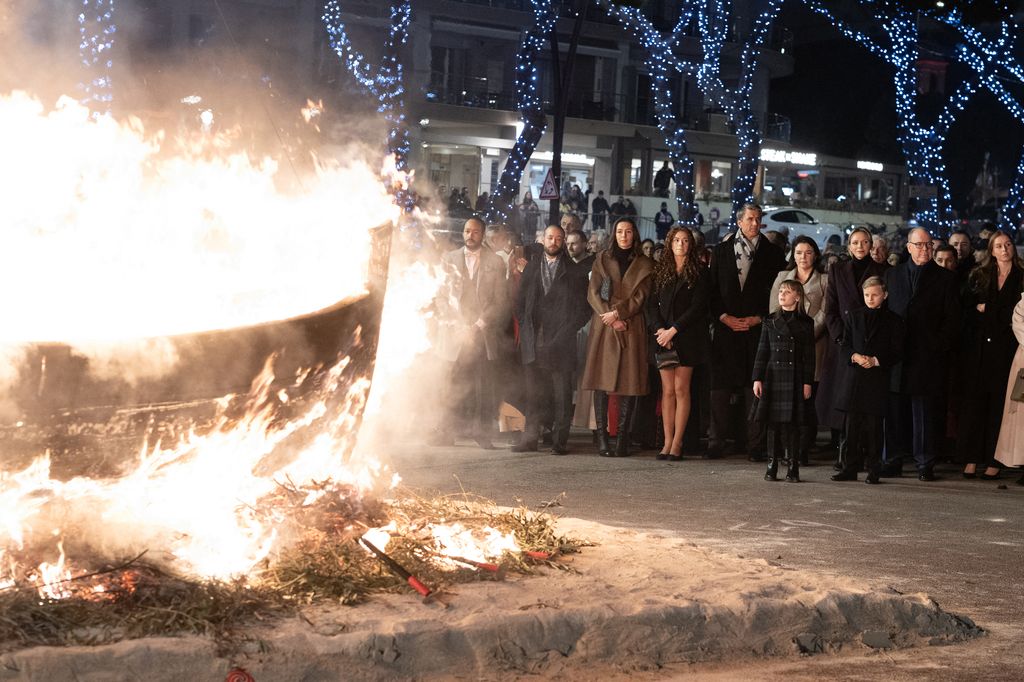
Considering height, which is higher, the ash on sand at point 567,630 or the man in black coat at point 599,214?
the man in black coat at point 599,214

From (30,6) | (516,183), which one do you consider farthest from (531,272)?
(30,6)

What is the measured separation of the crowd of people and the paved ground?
331 millimetres

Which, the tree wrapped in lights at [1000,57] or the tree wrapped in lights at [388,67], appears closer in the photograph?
the tree wrapped in lights at [1000,57]

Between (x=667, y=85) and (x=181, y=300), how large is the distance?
109 feet

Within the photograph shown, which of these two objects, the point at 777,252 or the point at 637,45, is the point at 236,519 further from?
the point at 637,45

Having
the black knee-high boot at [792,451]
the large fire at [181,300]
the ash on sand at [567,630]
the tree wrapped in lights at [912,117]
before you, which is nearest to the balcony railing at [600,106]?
the tree wrapped in lights at [912,117]

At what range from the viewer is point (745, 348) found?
1188 cm

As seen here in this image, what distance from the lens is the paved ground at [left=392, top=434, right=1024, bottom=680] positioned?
5516mm

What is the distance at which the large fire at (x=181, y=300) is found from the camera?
5.68 m

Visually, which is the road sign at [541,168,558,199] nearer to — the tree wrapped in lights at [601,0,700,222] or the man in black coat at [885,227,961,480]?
the tree wrapped in lights at [601,0,700,222]

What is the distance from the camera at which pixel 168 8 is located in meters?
39.4

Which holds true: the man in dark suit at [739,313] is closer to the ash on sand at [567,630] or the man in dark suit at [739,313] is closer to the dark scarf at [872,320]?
the dark scarf at [872,320]

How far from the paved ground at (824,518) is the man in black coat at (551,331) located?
39cm

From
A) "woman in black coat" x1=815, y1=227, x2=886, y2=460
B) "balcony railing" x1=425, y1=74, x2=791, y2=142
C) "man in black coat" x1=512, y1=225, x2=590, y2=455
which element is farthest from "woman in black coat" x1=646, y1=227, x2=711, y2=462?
"balcony railing" x1=425, y1=74, x2=791, y2=142
